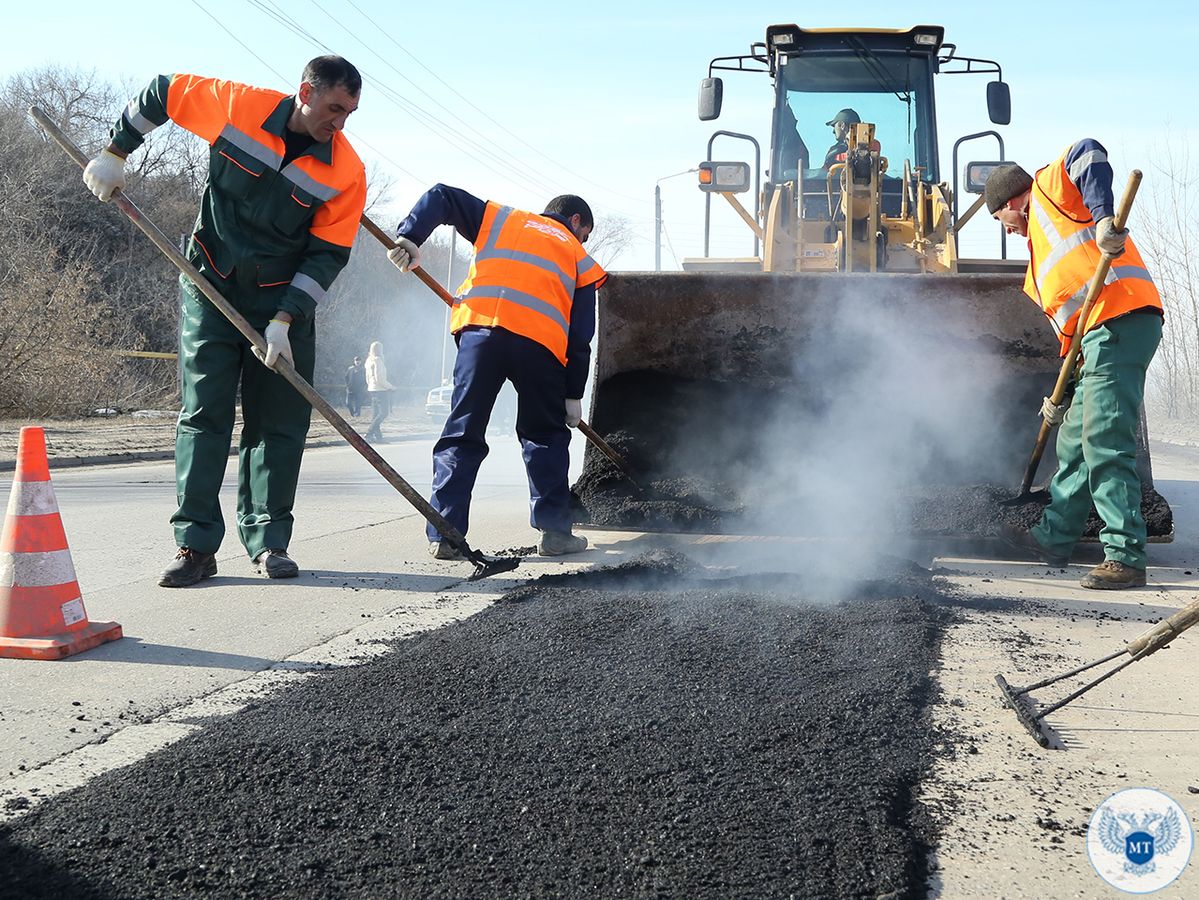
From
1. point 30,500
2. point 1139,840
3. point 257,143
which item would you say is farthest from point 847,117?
point 1139,840

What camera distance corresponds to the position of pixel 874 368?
21.5ft

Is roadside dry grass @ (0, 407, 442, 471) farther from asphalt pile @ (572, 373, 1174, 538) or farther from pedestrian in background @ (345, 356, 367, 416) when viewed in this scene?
asphalt pile @ (572, 373, 1174, 538)

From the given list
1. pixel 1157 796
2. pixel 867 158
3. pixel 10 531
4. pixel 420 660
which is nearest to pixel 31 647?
pixel 10 531

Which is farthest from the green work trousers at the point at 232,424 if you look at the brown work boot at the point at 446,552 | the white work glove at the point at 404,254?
the brown work boot at the point at 446,552

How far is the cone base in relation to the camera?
140 inches

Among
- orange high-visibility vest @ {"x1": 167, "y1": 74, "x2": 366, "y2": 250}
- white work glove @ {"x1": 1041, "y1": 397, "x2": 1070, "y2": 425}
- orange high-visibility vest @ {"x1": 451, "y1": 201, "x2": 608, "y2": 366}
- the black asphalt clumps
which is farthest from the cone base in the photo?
white work glove @ {"x1": 1041, "y1": 397, "x2": 1070, "y2": 425}

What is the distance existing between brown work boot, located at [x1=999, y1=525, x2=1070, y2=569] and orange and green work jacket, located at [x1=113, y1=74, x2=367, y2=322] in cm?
339

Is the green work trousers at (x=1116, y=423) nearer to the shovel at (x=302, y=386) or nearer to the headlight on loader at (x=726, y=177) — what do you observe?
the shovel at (x=302, y=386)

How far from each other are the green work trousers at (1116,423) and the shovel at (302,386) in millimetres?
2581

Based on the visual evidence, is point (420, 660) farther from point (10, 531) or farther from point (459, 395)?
point (459, 395)

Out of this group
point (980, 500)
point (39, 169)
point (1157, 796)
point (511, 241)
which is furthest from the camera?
point (39, 169)

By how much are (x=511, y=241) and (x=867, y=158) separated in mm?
3467

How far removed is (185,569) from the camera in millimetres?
4707

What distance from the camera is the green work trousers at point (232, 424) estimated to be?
474 centimetres
